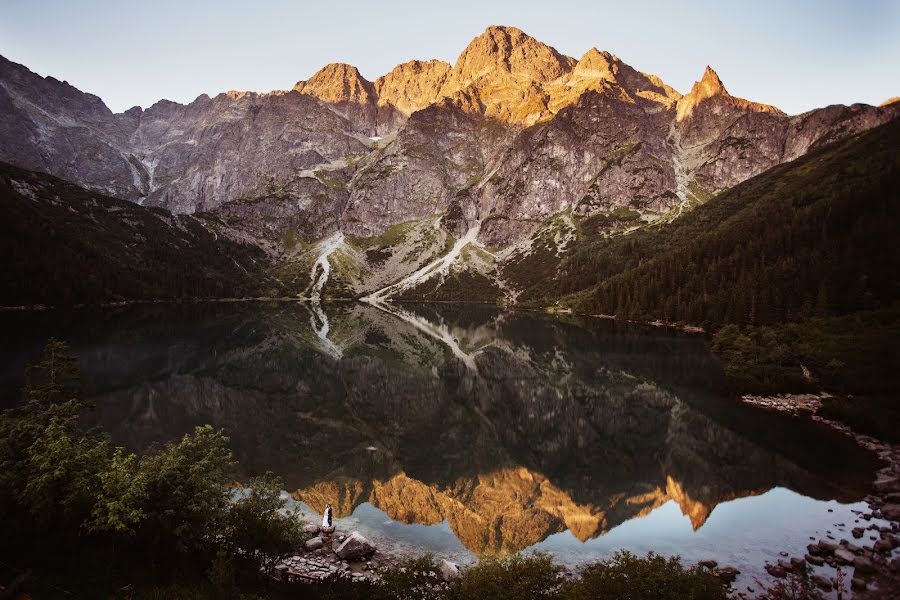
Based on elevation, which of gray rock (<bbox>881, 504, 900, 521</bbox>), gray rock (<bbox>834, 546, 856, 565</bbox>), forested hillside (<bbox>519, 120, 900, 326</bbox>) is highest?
forested hillside (<bbox>519, 120, 900, 326</bbox>)

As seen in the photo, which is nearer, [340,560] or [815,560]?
[340,560]

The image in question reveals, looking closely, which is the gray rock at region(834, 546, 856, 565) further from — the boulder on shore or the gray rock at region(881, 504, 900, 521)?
the boulder on shore

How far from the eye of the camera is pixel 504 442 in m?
47.7

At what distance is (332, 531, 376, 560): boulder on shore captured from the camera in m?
24.3

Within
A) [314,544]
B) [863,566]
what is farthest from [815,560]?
[314,544]

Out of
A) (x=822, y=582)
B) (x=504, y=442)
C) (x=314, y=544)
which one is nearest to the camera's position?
(x=822, y=582)

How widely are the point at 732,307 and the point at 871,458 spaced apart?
9170cm

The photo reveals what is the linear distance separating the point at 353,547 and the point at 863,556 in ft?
86.3

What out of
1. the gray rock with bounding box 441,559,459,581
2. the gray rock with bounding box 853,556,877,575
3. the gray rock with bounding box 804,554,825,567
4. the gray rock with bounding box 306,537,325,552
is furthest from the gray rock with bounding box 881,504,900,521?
the gray rock with bounding box 306,537,325,552

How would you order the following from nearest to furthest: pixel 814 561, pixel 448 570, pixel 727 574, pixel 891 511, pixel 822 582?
pixel 822 582, pixel 448 570, pixel 727 574, pixel 814 561, pixel 891 511

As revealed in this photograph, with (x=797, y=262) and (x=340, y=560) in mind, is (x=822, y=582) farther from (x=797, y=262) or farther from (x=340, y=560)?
(x=797, y=262)

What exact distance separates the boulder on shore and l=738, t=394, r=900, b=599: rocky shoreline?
1801cm

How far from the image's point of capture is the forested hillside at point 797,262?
97.4m

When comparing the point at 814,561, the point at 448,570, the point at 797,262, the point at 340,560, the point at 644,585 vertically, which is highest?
the point at 797,262
